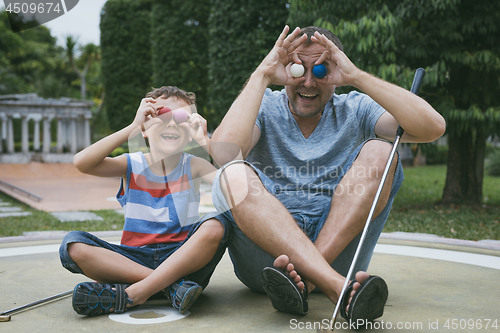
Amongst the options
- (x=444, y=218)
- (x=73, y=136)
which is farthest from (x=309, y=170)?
(x=73, y=136)

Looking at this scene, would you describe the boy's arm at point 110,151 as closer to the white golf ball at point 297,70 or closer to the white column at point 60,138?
the white golf ball at point 297,70

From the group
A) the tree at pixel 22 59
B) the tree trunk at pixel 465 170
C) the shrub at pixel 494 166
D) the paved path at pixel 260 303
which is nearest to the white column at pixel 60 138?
the tree at pixel 22 59

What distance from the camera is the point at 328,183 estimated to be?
6.55 feet

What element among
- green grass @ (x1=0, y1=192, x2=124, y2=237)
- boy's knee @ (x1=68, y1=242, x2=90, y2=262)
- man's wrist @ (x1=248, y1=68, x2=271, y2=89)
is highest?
man's wrist @ (x1=248, y1=68, x2=271, y2=89)

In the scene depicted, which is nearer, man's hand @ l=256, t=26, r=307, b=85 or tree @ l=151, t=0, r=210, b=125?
man's hand @ l=256, t=26, r=307, b=85

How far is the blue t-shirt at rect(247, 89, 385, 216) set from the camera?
1996 mm

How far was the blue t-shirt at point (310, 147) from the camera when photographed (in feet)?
6.55

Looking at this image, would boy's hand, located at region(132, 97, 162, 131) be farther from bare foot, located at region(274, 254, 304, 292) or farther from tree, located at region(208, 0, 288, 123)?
tree, located at region(208, 0, 288, 123)

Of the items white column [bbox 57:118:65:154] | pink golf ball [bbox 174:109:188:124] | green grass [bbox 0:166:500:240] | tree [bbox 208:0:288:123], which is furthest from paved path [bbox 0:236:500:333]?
white column [bbox 57:118:65:154]

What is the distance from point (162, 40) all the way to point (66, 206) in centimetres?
786

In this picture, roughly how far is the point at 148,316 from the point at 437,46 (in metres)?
5.57

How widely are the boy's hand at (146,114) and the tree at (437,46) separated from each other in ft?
13.0

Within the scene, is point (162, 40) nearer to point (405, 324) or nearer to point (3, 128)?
point (3, 128)

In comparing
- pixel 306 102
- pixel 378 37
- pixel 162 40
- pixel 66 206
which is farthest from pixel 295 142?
pixel 162 40
